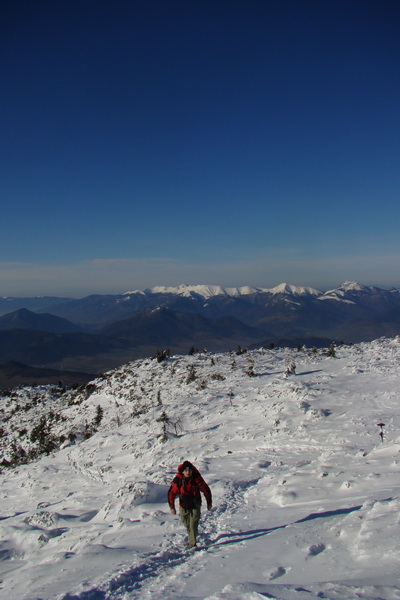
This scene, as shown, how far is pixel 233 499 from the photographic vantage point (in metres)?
12.0

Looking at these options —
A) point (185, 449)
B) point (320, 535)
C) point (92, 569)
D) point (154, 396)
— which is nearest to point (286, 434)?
point (185, 449)

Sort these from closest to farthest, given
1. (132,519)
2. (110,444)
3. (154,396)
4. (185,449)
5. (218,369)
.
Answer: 1. (132,519)
2. (185,449)
3. (110,444)
4. (154,396)
5. (218,369)

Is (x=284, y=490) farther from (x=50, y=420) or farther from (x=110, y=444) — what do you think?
(x=50, y=420)

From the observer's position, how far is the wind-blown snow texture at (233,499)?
6305mm

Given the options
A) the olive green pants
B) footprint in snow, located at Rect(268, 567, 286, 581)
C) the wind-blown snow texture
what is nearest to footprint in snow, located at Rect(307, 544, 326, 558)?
the wind-blown snow texture

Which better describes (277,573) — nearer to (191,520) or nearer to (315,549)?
(315,549)

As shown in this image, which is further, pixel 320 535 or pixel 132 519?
pixel 132 519

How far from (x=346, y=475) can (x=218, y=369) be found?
77.7 feet

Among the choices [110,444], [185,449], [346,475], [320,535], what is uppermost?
[320,535]

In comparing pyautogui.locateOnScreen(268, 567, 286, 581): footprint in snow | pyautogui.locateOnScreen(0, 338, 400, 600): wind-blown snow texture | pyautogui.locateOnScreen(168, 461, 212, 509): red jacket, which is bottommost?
pyautogui.locateOnScreen(0, 338, 400, 600): wind-blown snow texture

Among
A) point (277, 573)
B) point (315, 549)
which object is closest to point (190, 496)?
point (277, 573)

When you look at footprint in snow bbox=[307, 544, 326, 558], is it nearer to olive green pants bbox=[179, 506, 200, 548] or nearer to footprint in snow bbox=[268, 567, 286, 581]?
footprint in snow bbox=[268, 567, 286, 581]

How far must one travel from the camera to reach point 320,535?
7457mm

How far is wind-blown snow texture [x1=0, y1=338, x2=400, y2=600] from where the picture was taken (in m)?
6.30
